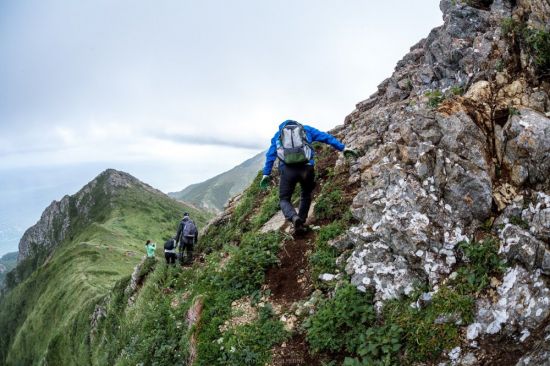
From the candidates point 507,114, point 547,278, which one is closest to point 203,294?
point 547,278

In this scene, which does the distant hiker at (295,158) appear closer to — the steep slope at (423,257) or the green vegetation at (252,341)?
the steep slope at (423,257)

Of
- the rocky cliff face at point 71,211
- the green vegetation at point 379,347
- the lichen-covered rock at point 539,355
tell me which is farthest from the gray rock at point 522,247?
the rocky cliff face at point 71,211

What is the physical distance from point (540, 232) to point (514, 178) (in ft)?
5.39

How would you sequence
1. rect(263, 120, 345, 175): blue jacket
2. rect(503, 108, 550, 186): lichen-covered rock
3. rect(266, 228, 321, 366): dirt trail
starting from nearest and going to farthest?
rect(266, 228, 321, 366): dirt trail, rect(503, 108, 550, 186): lichen-covered rock, rect(263, 120, 345, 175): blue jacket

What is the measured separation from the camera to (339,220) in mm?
10867

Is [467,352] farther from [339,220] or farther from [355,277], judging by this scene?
[339,220]

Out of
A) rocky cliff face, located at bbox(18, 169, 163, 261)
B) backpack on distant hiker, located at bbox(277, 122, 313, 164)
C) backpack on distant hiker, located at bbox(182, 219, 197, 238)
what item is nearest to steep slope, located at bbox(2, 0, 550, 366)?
backpack on distant hiker, located at bbox(277, 122, 313, 164)

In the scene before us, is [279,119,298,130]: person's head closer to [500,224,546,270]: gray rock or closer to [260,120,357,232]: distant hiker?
[260,120,357,232]: distant hiker

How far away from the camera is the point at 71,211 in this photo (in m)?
130

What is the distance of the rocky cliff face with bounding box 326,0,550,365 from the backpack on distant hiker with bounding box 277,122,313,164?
1891 millimetres

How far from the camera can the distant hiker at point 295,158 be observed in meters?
10.5

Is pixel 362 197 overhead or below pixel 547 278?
overhead

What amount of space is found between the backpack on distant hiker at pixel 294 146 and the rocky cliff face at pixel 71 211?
4756 inches

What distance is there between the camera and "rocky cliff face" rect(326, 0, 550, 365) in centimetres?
688
